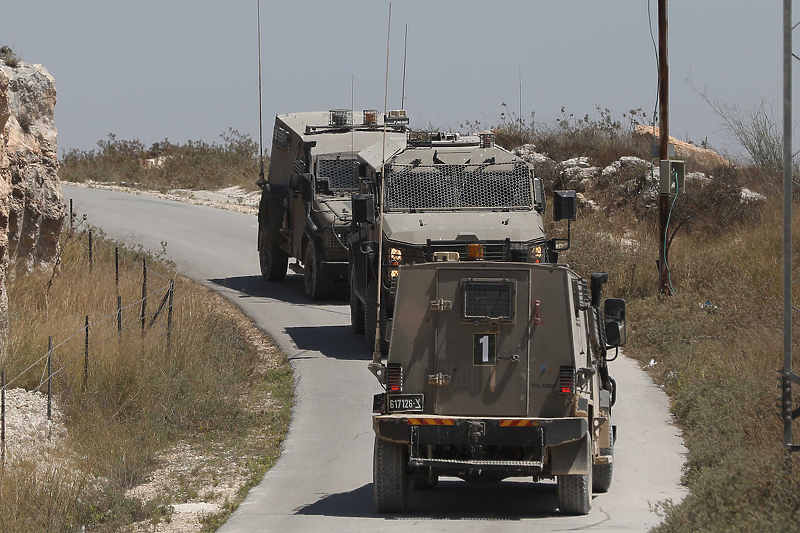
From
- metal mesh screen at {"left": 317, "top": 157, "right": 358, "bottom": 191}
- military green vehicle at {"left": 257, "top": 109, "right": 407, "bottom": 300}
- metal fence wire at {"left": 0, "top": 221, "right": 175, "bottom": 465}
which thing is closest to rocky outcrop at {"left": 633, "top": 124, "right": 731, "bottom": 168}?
military green vehicle at {"left": 257, "top": 109, "right": 407, "bottom": 300}

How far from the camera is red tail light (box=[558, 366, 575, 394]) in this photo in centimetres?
798

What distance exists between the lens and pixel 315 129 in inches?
765

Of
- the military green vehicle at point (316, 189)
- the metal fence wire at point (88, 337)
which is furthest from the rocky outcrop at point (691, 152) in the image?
the metal fence wire at point (88, 337)

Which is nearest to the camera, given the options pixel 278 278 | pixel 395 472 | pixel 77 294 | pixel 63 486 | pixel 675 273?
pixel 395 472

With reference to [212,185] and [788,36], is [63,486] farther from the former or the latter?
[212,185]

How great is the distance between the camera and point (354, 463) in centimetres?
1055

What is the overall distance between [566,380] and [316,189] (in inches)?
426

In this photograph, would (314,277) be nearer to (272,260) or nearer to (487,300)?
(272,260)

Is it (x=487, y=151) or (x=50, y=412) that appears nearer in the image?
(x=50, y=412)

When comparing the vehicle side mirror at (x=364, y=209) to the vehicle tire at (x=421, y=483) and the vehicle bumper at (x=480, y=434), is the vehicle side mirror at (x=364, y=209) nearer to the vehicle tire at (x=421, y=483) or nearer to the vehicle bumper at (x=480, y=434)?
the vehicle tire at (x=421, y=483)

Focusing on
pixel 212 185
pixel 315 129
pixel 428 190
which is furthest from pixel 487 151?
pixel 212 185

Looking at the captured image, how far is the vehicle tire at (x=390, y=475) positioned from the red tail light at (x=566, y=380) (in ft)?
4.16

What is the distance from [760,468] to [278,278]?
15.2 meters

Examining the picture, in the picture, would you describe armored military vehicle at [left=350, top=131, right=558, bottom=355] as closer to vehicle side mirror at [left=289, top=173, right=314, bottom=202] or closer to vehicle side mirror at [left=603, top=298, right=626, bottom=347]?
vehicle side mirror at [left=289, top=173, right=314, bottom=202]
